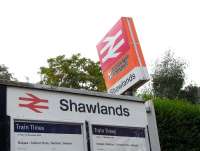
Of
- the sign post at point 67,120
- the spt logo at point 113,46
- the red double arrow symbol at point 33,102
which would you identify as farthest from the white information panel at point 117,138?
the spt logo at point 113,46

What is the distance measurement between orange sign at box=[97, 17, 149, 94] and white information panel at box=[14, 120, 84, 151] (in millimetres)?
2068

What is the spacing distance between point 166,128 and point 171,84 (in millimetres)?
15464

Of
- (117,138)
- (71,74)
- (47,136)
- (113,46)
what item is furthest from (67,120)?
(71,74)

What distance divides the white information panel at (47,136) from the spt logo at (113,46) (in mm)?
2263

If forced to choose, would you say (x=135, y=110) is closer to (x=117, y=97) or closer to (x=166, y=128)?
(x=117, y=97)

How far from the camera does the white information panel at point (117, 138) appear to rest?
4348 mm

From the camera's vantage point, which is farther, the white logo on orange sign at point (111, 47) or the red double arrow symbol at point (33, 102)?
the white logo on orange sign at point (111, 47)

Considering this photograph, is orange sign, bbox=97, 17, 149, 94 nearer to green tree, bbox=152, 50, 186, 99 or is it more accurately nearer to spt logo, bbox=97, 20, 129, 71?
spt logo, bbox=97, 20, 129, 71

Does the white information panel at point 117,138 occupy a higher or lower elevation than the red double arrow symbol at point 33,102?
lower

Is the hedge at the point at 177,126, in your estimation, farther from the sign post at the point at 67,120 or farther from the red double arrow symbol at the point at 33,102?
the red double arrow symbol at the point at 33,102

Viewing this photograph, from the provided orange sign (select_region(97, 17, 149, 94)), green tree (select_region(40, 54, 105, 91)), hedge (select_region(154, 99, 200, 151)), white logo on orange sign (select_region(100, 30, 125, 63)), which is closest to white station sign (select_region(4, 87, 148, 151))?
orange sign (select_region(97, 17, 149, 94))

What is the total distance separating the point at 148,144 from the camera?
15.9 feet

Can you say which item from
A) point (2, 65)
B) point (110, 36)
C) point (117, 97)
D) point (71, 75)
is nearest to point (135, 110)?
point (117, 97)

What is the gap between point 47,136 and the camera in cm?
401
